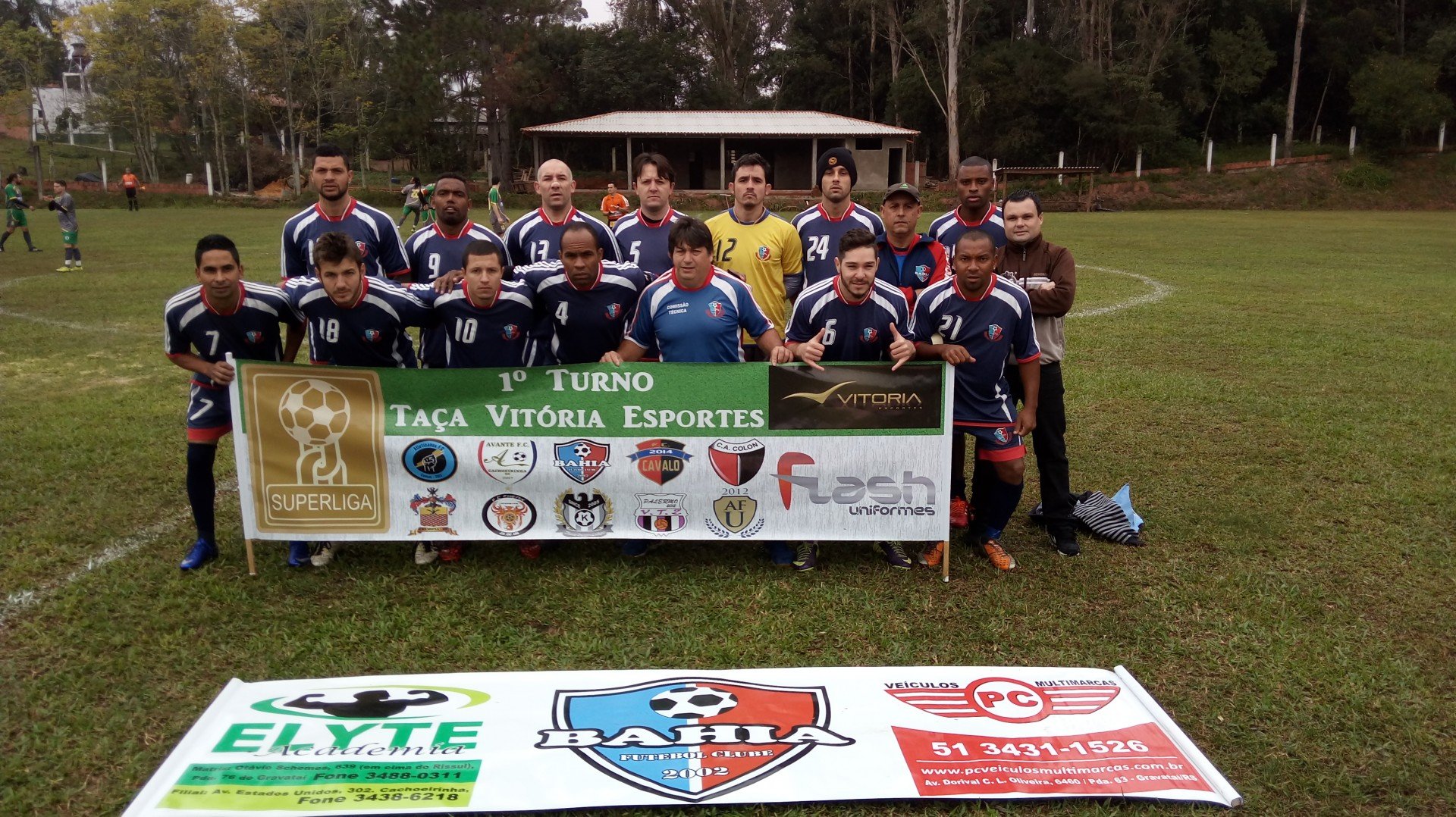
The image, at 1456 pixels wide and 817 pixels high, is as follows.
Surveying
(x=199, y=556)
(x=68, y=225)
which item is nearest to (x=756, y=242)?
(x=199, y=556)

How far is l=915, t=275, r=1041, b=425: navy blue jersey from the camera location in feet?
16.4

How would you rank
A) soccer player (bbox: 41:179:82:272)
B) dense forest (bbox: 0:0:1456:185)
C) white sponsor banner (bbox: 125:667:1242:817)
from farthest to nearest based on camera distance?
dense forest (bbox: 0:0:1456:185) → soccer player (bbox: 41:179:82:272) → white sponsor banner (bbox: 125:667:1242:817)

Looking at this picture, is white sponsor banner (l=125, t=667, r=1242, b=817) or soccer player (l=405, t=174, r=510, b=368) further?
soccer player (l=405, t=174, r=510, b=368)

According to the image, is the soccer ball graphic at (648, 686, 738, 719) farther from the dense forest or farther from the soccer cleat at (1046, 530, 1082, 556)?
the dense forest

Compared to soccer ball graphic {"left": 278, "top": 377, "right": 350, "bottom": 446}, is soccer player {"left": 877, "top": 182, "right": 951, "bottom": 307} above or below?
above

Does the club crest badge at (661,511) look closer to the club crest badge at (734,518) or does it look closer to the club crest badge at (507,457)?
the club crest badge at (734,518)

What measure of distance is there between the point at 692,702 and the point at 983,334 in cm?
247

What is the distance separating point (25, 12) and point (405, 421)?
97653 mm

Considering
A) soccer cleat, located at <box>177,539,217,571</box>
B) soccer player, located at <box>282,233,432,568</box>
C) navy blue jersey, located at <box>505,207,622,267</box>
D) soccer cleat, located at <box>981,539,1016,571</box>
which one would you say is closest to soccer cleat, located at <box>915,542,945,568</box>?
soccer cleat, located at <box>981,539,1016,571</box>

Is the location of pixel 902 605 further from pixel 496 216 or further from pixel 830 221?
pixel 496 216

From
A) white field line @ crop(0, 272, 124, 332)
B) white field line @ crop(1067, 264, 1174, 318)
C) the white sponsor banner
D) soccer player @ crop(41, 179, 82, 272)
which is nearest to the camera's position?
the white sponsor banner

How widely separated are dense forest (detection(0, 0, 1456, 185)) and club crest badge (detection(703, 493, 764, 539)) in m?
47.8

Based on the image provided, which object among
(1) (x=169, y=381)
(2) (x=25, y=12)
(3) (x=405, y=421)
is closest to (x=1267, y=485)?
(3) (x=405, y=421)

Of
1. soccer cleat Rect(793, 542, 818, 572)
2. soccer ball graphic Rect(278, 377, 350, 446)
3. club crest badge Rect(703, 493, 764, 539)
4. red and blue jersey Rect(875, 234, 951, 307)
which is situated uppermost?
red and blue jersey Rect(875, 234, 951, 307)
